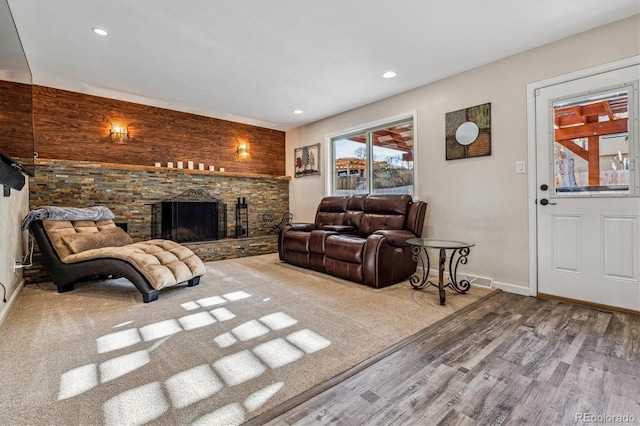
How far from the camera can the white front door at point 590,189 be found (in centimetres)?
251

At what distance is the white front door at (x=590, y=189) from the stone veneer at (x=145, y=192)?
4162mm

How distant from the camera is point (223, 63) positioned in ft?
11.0

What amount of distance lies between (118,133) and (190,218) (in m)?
1.60

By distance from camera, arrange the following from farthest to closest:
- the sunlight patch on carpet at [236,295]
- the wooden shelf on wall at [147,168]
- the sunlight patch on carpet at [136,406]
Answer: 1. the wooden shelf on wall at [147,168]
2. the sunlight patch on carpet at [236,295]
3. the sunlight patch on carpet at [136,406]

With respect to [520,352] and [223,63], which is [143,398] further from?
[223,63]

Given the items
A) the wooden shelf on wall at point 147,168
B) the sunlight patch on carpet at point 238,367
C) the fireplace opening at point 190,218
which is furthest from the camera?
the fireplace opening at point 190,218

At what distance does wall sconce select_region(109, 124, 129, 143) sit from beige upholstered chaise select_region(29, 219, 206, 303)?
1.53 metres

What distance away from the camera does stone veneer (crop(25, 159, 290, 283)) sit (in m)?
3.82

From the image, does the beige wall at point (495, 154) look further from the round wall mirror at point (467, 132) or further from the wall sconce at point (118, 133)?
the wall sconce at point (118, 133)

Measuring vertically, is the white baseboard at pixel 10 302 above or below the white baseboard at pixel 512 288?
above

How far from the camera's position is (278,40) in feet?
9.38

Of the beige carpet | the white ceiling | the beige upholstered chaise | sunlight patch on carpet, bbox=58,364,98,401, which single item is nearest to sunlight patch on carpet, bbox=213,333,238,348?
the beige carpet

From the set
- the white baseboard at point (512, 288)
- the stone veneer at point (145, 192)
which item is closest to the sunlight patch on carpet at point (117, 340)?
the stone veneer at point (145, 192)

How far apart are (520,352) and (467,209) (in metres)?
1.95
